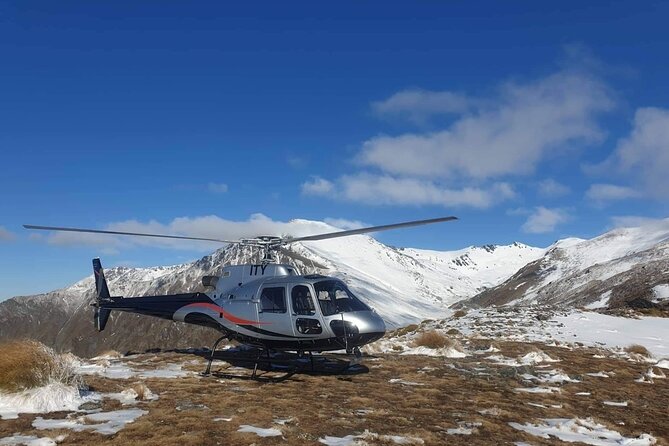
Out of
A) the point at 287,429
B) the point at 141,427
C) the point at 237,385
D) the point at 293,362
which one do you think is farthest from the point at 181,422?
the point at 293,362

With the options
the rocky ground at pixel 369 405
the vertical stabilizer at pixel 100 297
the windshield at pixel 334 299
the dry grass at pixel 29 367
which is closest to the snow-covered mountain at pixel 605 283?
the rocky ground at pixel 369 405

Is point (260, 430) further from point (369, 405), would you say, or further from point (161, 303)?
point (161, 303)

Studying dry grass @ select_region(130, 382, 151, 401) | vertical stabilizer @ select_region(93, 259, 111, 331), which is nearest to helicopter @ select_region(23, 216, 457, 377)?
vertical stabilizer @ select_region(93, 259, 111, 331)

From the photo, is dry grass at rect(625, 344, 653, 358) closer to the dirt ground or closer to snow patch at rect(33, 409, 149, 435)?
the dirt ground

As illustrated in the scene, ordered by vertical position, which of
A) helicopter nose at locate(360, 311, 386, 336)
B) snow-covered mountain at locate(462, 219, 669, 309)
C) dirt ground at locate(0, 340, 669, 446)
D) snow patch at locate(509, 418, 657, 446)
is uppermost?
snow-covered mountain at locate(462, 219, 669, 309)

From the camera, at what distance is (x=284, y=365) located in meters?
16.0

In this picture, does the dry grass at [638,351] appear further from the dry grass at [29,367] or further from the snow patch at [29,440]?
the snow patch at [29,440]

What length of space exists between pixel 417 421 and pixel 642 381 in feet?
30.1

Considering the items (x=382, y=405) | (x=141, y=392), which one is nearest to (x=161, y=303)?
(x=141, y=392)

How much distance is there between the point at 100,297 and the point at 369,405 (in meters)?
13.9

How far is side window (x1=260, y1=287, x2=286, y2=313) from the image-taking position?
1484 cm

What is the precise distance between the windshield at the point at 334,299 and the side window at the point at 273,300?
1172 millimetres

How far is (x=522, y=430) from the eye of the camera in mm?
9078

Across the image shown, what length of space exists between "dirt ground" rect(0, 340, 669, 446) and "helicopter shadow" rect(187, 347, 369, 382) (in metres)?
0.16
